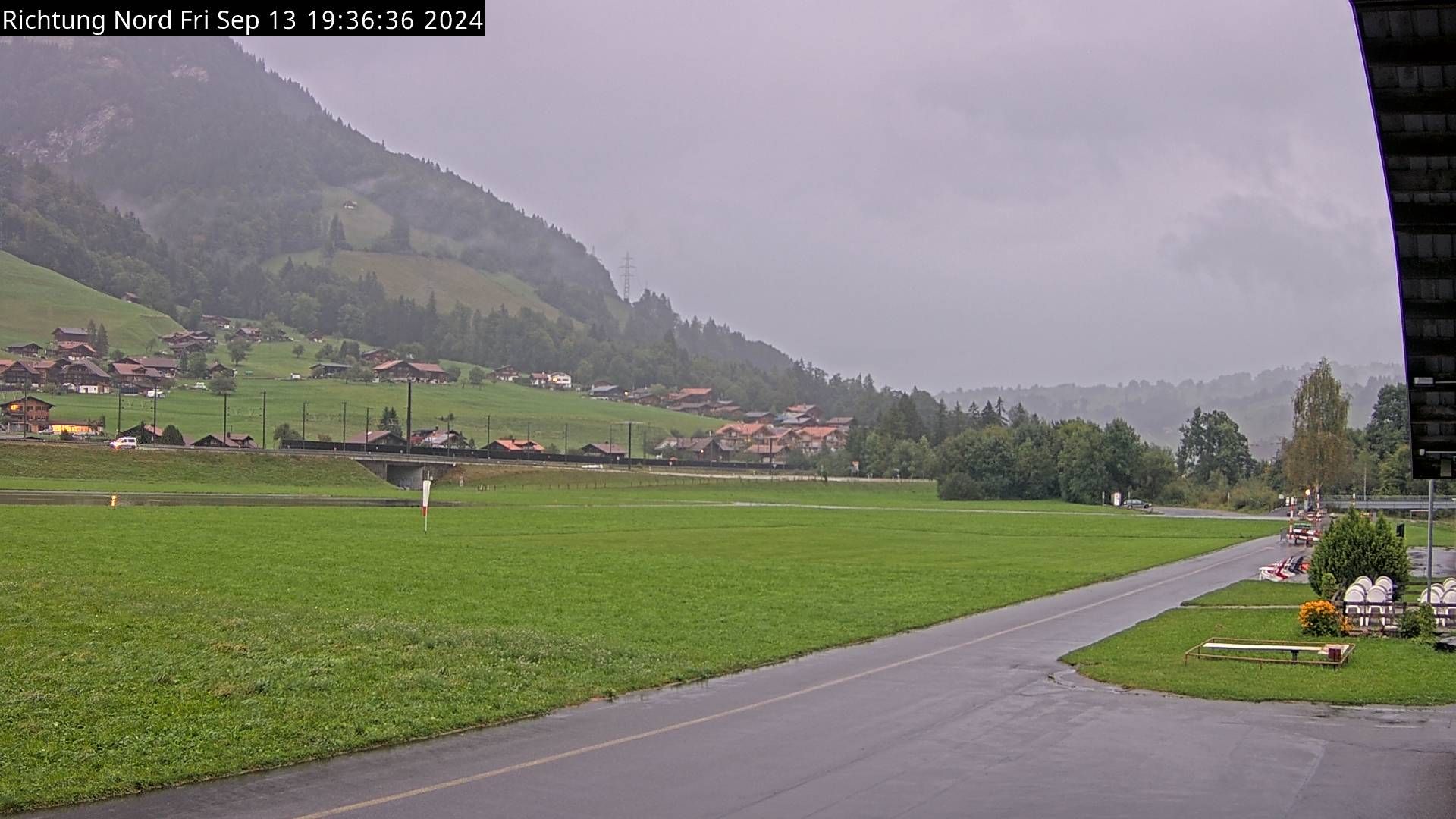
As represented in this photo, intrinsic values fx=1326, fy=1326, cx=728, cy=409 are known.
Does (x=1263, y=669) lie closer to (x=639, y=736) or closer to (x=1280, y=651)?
(x=1280, y=651)

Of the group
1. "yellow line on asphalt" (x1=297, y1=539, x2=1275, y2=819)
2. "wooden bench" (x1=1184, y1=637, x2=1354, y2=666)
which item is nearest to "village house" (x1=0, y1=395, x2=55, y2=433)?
"yellow line on asphalt" (x1=297, y1=539, x2=1275, y2=819)

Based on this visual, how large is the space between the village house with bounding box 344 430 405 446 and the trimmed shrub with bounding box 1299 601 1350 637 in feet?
474

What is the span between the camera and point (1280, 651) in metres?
24.1

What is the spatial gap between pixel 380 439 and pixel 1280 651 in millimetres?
163129

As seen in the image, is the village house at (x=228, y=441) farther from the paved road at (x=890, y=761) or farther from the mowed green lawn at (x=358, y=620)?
the paved road at (x=890, y=761)

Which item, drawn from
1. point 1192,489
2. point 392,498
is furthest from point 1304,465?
point 392,498

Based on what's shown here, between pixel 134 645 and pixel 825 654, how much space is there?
11.3m

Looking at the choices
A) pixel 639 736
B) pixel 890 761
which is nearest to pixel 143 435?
pixel 639 736

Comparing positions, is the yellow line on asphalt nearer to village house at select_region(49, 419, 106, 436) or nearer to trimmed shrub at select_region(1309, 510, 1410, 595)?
trimmed shrub at select_region(1309, 510, 1410, 595)

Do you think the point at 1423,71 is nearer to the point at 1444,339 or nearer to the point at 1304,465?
the point at 1444,339

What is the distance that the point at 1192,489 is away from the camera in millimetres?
166000

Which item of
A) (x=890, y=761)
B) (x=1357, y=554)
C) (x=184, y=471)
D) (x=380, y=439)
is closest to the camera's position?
(x=890, y=761)

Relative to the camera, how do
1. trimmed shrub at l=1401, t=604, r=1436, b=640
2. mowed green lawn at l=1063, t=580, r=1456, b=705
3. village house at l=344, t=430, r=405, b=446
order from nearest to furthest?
1. mowed green lawn at l=1063, t=580, r=1456, b=705
2. trimmed shrub at l=1401, t=604, r=1436, b=640
3. village house at l=344, t=430, r=405, b=446

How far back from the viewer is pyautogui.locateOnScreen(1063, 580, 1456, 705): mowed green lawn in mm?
19328
